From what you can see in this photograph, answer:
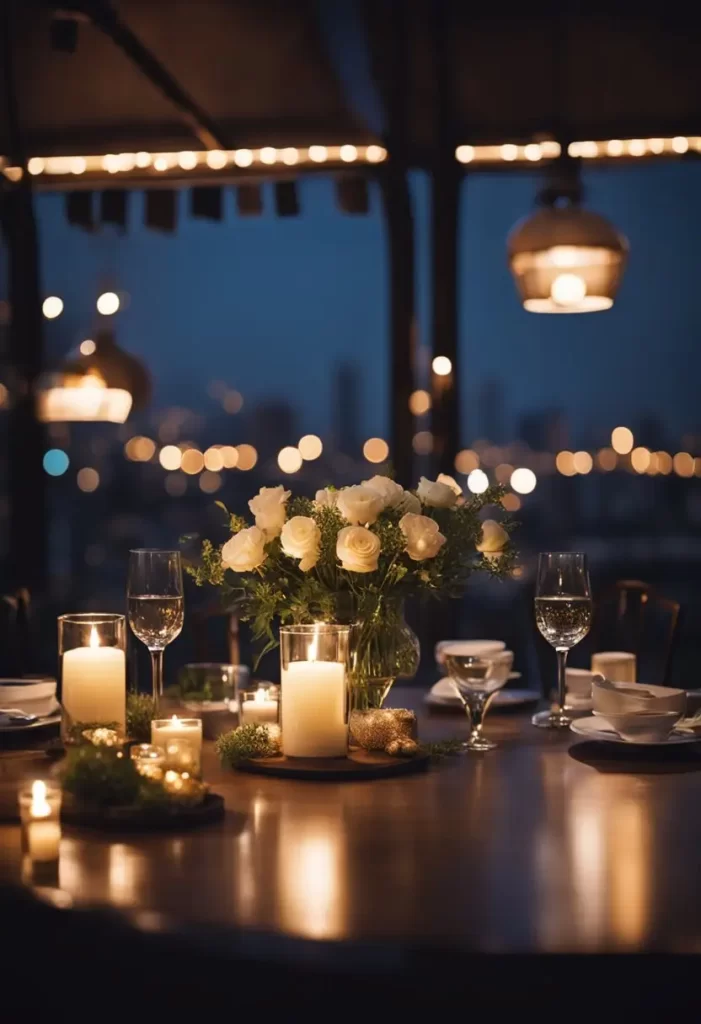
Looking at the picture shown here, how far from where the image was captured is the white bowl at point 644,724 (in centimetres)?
A: 228

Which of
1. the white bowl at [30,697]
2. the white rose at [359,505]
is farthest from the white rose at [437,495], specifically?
the white bowl at [30,697]

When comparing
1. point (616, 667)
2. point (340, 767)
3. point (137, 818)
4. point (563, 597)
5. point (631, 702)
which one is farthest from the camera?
point (616, 667)

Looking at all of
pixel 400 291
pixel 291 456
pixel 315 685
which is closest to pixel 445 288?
pixel 400 291

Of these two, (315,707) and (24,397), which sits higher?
(24,397)

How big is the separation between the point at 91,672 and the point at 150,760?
476mm

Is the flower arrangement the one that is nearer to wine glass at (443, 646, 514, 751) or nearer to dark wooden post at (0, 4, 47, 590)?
wine glass at (443, 646, 514, 751)

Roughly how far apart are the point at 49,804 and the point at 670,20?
398cm

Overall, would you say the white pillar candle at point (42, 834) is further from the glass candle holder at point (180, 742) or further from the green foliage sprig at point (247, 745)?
the green foliage sprig at point (247, 745)

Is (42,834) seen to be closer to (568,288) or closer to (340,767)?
(340,767)

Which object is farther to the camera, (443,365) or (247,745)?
(443,365)

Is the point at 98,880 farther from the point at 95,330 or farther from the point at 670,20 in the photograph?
the point at 670,20

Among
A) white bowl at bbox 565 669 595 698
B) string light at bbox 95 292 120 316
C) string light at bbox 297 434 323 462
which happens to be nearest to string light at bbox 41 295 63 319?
string light at bbox 95 292 120 316

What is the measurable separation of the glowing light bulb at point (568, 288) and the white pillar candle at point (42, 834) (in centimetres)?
256

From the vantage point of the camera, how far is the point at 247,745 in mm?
2195
